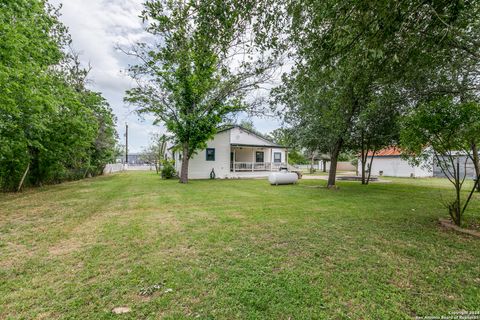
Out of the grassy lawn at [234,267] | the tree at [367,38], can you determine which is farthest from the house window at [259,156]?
the grassy lawn at [234,267]

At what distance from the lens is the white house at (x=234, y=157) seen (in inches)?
779

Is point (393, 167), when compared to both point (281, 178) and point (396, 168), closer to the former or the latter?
point (396, 168)

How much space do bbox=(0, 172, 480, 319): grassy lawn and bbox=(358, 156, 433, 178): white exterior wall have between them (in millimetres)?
22023

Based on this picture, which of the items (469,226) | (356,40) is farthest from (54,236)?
(469,226)

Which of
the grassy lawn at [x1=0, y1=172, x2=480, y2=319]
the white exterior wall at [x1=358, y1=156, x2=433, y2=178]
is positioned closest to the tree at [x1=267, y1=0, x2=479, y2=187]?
the grassy lawn at [x1=0, y1=172, x2=480, y2=319]

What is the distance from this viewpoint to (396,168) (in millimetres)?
25531

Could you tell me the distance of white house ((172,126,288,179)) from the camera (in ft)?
65.0

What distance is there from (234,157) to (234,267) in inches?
703

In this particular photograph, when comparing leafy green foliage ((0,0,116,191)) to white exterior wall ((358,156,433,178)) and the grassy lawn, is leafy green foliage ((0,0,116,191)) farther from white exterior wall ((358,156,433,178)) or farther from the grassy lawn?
white exterior wall ((358,156,433,178))

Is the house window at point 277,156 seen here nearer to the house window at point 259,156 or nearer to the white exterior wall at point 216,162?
the house window at point 259,156

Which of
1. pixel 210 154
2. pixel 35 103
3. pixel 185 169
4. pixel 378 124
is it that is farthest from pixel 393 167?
pixel 35 103

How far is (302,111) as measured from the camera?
12.0 metres

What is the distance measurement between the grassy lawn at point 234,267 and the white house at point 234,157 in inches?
530

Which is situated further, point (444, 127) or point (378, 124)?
point (378, 124)
